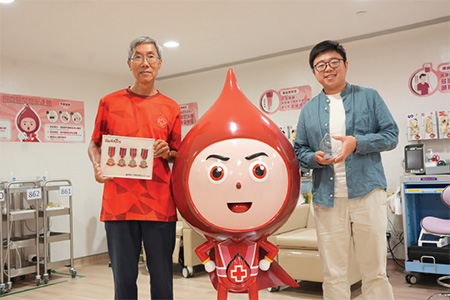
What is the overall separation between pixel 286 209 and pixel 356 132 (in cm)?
53

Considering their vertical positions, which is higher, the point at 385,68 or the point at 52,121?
the point at 385,68

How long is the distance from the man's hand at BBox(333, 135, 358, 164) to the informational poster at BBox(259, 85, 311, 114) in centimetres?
336

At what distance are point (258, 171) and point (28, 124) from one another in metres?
4.25

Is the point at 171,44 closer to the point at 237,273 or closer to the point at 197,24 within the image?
the point at 197,24

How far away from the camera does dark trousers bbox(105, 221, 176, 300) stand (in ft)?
6.10

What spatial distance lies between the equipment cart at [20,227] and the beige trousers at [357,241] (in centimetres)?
350

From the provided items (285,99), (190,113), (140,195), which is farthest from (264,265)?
(190,113)

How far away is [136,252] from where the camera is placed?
1891mm

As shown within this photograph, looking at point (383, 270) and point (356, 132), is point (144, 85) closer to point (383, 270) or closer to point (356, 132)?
point (356, 132)

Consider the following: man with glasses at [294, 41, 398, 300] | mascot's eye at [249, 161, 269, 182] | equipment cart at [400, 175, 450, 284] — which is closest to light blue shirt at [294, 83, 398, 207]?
man with glasses at [294, 41, 398, 300]

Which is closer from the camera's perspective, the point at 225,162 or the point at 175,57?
the point at 225,162

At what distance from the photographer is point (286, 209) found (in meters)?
1.79

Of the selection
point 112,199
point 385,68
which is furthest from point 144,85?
point 385,68

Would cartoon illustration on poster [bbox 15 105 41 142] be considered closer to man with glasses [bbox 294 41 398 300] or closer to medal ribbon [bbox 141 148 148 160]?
medal ribbon [bbox 141 148 148 160]
